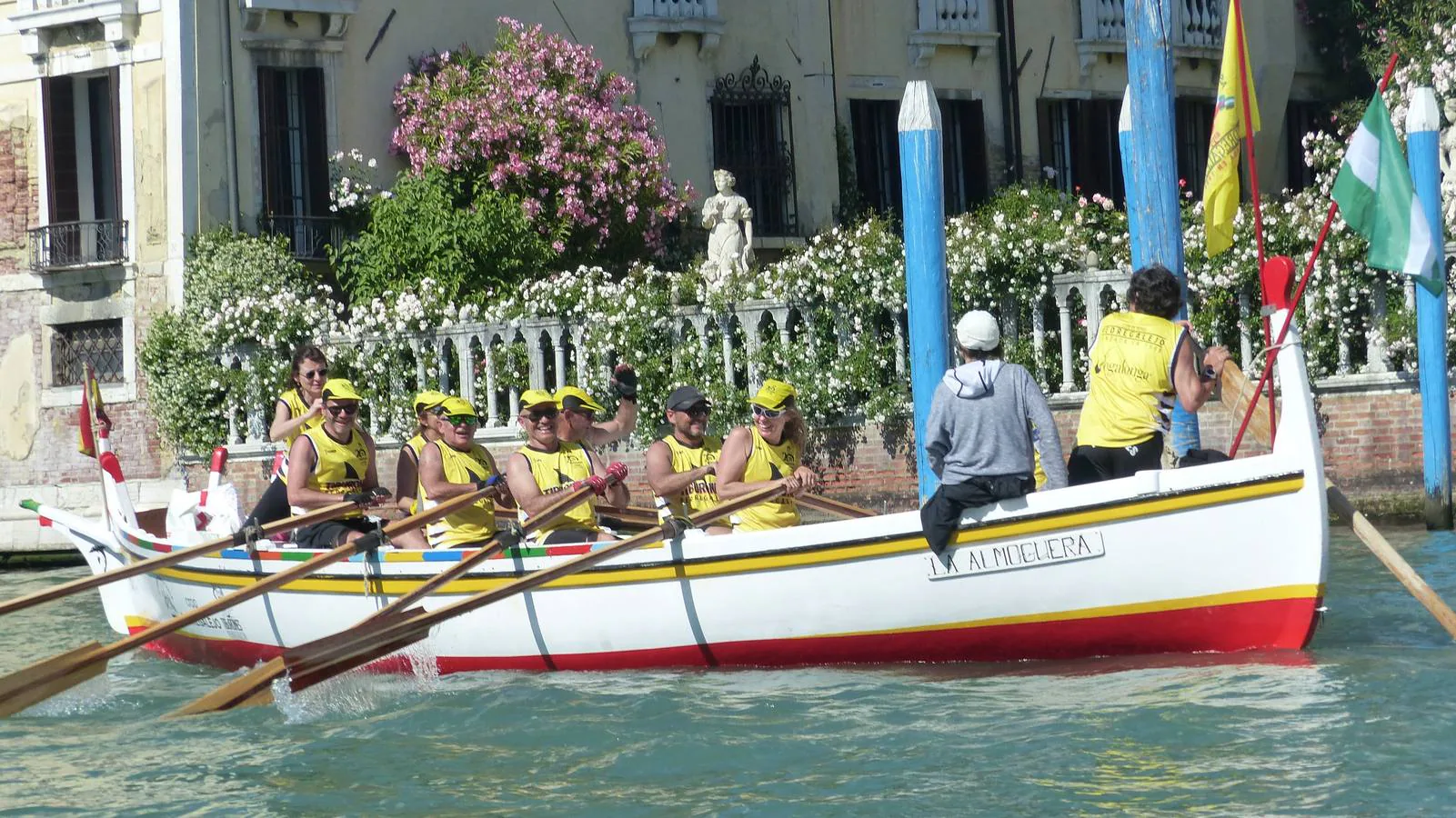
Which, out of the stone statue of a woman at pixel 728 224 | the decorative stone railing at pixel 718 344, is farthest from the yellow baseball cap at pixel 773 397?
the stone statue of a woman at pixel 728 224

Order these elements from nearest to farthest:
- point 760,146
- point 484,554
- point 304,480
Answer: point 484,554, point 304,480, point 760,146

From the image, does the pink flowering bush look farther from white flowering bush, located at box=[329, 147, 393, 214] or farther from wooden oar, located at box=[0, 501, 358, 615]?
wooden oar, located at box=[0, 501, 358, 615]

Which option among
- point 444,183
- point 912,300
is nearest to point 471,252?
point 444,183

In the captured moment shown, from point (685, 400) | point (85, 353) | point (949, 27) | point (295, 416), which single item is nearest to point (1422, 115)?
point (685, 400)

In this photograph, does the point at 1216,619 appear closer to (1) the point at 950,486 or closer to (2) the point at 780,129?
(1) the point at 950,486

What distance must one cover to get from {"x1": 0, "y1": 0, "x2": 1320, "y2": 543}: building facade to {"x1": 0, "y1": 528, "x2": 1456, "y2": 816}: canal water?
859 centimetres

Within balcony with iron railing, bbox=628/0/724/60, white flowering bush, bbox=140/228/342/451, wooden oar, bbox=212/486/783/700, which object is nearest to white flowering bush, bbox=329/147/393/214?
white flowering bush, bbox=140/228/342/451

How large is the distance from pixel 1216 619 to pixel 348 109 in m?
11.8

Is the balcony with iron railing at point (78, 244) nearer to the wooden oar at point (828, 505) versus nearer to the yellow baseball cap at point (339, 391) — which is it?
the yellow baseball cap at point (339, 391)

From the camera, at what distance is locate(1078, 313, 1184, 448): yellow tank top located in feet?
31.0

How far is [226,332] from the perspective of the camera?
59.8ft

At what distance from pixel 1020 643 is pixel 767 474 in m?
1.69

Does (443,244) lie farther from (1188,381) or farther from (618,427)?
(1188,381)

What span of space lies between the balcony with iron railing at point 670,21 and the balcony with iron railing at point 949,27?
244 centimetres
